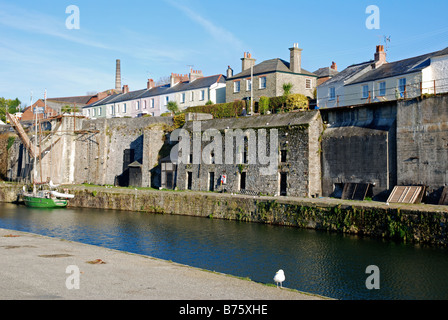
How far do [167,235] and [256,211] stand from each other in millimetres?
5784

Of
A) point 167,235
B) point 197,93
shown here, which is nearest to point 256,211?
point 167,235

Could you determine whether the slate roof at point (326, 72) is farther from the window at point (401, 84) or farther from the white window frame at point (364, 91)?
the window at point (401, 84)

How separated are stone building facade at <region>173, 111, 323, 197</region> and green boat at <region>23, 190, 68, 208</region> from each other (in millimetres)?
9942

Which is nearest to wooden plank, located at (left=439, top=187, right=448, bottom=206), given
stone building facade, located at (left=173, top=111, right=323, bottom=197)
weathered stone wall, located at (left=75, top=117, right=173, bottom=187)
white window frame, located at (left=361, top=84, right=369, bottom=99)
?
stone building facade, located at (left=173, top=111, right=323, bottom=197)

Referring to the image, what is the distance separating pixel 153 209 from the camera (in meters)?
30.9

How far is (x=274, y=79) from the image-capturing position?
128ft

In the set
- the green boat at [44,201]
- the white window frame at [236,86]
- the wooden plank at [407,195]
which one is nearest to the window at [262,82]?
the white window frame at [236,86]

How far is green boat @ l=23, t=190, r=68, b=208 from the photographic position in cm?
3512

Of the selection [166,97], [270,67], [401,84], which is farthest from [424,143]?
[166,97]

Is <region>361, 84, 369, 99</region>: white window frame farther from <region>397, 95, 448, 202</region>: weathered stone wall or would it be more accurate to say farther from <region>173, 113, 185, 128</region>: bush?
<region>173, 113, 185, 128</region>: bush

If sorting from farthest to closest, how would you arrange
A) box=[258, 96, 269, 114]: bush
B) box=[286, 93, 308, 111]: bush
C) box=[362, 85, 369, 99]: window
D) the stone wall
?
box=[258, 96, 269, 114]: bush
box=[286, 93, 308, 111]: bush
box=[362, 85, 369, 99]: window
the stone wall

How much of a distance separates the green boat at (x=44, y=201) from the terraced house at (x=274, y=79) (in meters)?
18.6

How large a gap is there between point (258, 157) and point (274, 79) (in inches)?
477
